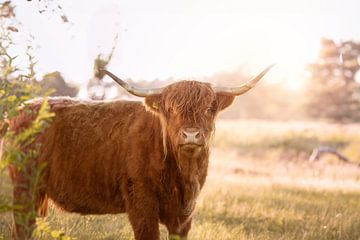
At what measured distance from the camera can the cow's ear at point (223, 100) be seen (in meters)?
5.60

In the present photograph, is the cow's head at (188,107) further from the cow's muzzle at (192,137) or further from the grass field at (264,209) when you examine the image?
the grass field at (264,209)

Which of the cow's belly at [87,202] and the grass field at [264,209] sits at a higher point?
the cow's belly at [87,202]

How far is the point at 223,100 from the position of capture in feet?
18.5

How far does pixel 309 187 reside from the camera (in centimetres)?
1320

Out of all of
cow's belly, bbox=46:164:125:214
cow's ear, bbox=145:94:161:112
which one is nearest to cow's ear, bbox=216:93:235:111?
cow's ear, bbox=145:94:161:112

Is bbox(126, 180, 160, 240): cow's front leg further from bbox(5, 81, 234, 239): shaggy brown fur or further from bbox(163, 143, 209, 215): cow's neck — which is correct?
bbox(163, 143, 209, 215): cow's neck

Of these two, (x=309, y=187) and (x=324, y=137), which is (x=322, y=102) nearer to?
(x=324, y=137)

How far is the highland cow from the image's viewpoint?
530cm

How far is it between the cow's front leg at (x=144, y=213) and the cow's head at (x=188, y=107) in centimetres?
51

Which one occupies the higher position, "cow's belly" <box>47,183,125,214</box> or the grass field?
"cow's belly" <box>47,183,125,214</box>

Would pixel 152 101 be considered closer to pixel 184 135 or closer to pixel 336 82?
pixel 184 135

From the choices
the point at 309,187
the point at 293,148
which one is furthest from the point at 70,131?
the point at 293,148

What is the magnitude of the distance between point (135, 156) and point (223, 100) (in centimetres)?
102

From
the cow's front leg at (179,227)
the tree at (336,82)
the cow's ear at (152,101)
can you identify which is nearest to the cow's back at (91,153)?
the cow's ear at (152,101)
